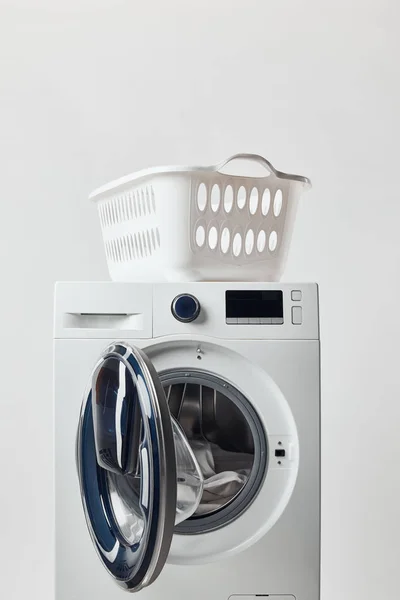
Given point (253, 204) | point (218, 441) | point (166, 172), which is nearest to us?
point (166, 172)

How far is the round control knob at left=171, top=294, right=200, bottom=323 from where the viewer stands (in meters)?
1.85

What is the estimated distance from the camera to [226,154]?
2635mm

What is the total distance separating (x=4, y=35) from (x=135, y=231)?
1064 mm

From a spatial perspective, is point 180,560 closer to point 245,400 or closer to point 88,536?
point 88,536

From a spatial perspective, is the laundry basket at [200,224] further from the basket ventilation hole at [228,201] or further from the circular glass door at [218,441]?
the circular glass door at [218,441]

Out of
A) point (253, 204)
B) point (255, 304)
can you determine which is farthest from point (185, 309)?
point (253, 204)

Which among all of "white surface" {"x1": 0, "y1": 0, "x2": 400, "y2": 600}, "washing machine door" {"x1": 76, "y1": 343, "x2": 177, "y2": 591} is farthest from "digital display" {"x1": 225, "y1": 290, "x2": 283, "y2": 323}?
"white surface" {"x1": 0, "y1": 0, "x2": 400, "y2": 600}

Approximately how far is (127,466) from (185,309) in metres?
0.45

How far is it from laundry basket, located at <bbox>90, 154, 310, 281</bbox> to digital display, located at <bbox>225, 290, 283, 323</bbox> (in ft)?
0.32

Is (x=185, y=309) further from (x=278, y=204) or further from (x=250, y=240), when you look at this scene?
(x=278, y=204)

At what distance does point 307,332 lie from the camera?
1873 millimetres

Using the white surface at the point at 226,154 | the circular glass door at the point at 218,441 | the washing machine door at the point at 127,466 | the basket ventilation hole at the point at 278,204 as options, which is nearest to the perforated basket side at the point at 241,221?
the basket ventilation hole at the point at 278,204

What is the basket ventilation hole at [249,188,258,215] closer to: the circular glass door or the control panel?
the control panel

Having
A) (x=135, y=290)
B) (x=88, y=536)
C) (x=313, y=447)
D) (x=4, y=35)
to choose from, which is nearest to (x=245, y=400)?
(x=313, y=447)
